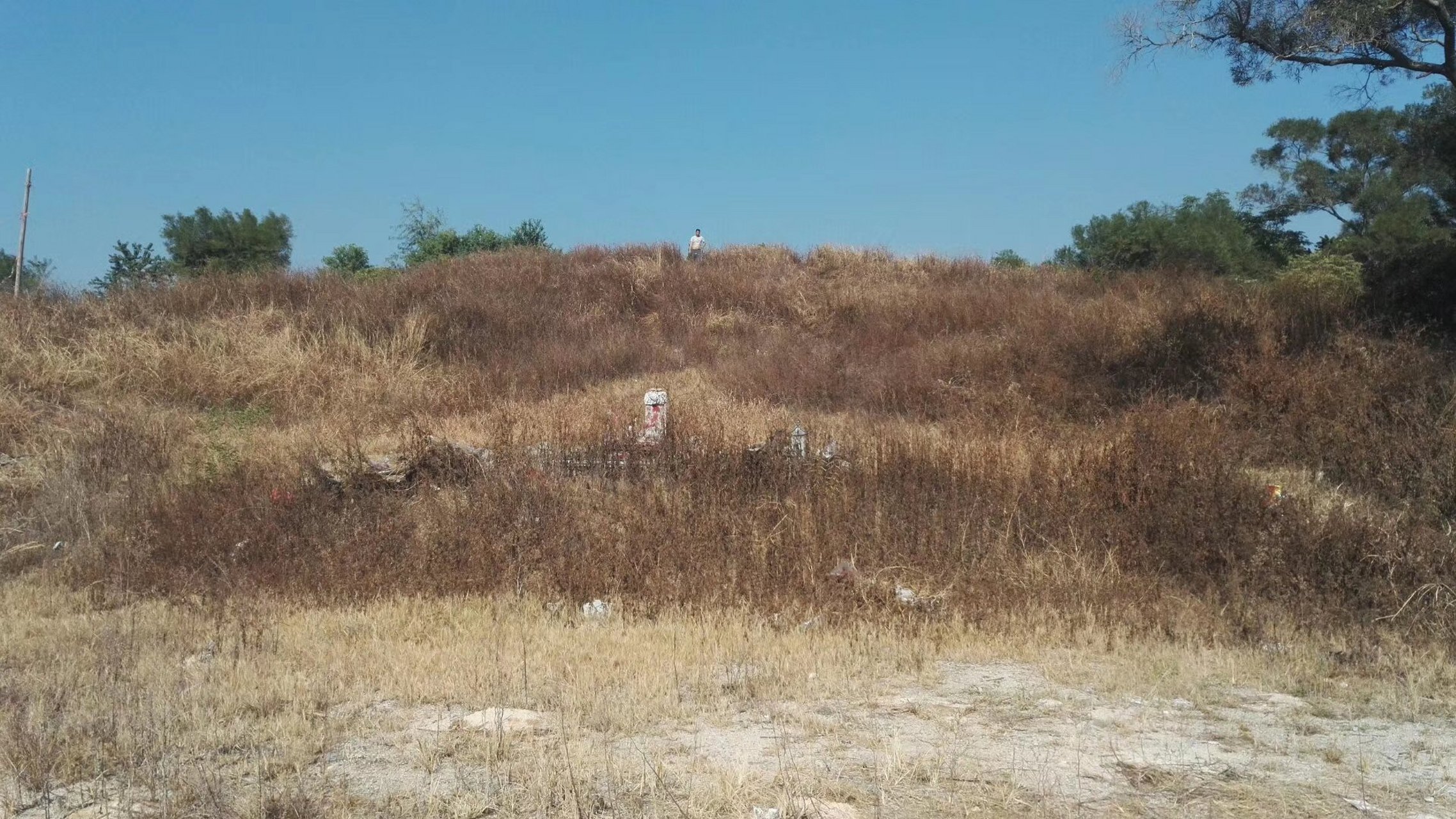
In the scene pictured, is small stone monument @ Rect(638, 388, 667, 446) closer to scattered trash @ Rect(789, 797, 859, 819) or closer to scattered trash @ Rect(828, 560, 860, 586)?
scattered trash @ Rect(828, 560, 860, 586)

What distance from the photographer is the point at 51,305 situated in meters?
14.9

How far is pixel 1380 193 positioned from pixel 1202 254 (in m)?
14.6

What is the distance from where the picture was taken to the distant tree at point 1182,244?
22.8m

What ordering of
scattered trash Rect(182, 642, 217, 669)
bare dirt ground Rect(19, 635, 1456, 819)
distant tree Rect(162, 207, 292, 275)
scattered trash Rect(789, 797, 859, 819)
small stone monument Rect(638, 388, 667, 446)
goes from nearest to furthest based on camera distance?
scattered trash Rect(789, 797, 859, 819), bare dirt ground Rect(19, 635, 1456, 819), scattered trash Rect(182, 642, 217, 669), small stone monument Rect(638, 388, 667, 446), distant tree Rect(162, 207, 292, 275)

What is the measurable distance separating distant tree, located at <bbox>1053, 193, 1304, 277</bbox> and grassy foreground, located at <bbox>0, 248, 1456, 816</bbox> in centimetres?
874

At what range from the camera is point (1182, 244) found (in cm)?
2330

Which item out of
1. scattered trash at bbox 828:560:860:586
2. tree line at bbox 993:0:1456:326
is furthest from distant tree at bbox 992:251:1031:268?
scattered trash at bbox 828:560:860:586

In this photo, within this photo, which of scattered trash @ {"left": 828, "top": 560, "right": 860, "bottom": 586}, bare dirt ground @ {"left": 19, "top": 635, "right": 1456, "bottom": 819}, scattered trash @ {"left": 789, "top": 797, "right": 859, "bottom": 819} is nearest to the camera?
scattered trash @ {"left": 789, "top": 797, "right": 859, "bottom": 819}

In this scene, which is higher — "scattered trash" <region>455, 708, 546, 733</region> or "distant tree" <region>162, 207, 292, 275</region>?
"distant tree" <region>162, 207, 292, 275</region>

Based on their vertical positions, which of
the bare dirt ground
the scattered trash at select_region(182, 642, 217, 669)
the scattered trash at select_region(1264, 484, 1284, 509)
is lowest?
the bare dirt ground

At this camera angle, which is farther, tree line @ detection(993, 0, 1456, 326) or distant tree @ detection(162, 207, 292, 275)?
Answer: distant tree @ detection(162, 207, 292, 275)

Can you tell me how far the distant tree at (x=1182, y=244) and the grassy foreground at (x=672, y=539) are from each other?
28.7 feet

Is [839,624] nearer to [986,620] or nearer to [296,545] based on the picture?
[986,620]

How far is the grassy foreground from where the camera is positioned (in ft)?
15.0
